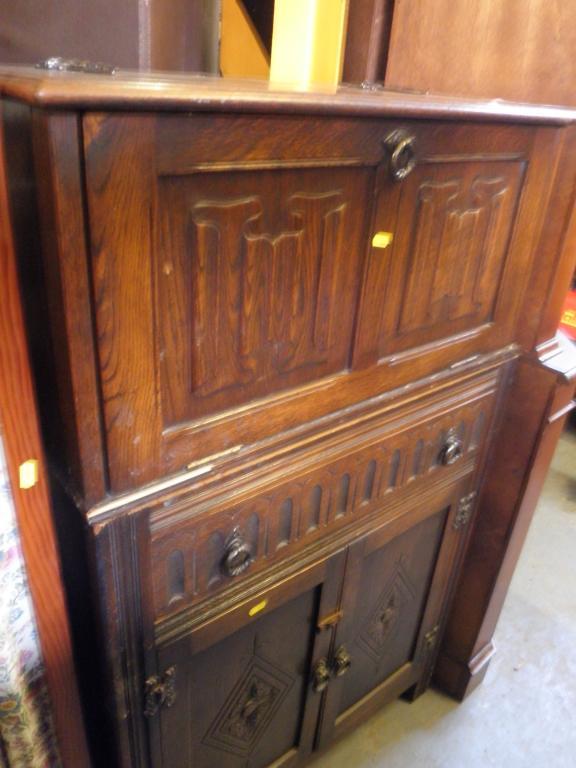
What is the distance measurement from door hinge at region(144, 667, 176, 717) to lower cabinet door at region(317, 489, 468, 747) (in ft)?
1.05

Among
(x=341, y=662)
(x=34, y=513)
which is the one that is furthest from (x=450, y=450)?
(x=34, y=513)

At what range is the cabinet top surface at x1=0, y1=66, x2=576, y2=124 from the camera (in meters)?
0.45

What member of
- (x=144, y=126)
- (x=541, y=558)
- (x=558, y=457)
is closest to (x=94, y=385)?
(x=144, y=126)

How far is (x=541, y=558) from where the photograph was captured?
1.94 m

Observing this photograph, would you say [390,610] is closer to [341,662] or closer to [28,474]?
[341,662]

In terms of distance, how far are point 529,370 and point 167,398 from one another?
71cm

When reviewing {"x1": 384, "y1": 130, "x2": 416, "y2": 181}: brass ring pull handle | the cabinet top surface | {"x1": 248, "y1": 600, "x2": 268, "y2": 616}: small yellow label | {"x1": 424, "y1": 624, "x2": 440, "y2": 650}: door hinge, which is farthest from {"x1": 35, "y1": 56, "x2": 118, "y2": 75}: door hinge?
{"x1": 424, "y1": 624, "x2": 440, "y2": 650}: door hinge

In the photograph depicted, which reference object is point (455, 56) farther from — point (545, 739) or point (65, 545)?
point (545, 739)

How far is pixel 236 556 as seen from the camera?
79 cm

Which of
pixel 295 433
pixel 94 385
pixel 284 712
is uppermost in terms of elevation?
pixel 94 385

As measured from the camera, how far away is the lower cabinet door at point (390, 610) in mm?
1064

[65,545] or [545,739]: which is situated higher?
[65,545]

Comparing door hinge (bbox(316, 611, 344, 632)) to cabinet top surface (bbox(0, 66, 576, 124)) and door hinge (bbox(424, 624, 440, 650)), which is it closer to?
door hinge (bbox(424, 624, 440, 650))

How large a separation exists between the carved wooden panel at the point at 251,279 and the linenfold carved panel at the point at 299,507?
0.49 ft
